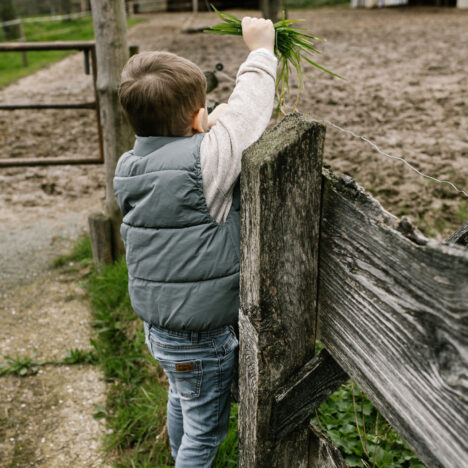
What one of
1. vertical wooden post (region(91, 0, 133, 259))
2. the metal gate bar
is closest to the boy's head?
vertical wooden post (region(91, 0, 133, 259))

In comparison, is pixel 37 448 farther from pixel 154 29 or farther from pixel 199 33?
pixel 154 29

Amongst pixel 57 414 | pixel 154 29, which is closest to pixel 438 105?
pixel 57 414

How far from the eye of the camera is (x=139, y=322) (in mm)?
2922

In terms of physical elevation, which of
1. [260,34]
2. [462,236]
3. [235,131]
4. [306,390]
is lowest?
[306,390]

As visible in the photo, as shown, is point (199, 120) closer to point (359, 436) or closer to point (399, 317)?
point (399, 317)

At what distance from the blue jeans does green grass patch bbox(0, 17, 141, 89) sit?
10233 millimetres

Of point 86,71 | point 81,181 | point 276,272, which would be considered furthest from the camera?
point 81,181

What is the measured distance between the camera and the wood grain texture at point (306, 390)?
1311 millimetres

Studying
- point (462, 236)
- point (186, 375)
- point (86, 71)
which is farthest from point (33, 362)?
point (462, 236)

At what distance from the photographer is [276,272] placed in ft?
3.90

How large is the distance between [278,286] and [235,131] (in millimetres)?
433

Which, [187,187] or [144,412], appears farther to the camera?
[144,412]

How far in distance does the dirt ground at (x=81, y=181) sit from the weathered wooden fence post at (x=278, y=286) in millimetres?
1182

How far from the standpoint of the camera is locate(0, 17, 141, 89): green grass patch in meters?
12.2
